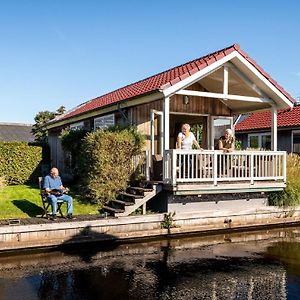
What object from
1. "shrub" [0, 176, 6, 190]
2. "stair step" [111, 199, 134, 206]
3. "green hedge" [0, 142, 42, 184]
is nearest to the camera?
"stair step" [111, 199, 134, 206]

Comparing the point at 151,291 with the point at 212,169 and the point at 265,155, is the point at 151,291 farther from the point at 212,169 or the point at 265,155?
the point at 265,155

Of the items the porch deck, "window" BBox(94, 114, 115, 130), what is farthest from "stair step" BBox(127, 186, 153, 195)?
"window" BBox(94, 114, 115, 130)

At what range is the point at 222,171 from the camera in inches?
447

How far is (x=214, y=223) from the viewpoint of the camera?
11.4 meters

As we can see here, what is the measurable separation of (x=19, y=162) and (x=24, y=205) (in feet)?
14.4

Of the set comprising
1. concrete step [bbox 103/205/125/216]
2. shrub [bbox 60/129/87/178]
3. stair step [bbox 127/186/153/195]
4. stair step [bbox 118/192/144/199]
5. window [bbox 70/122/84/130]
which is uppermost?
window [bbox 70/122/84/130]

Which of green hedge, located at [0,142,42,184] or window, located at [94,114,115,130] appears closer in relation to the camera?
window, located at [94,114,115,130]

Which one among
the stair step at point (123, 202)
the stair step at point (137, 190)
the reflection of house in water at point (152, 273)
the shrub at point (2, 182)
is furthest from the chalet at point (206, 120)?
the shrub at point (2, 182)

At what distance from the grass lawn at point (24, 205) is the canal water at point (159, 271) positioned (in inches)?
69.0

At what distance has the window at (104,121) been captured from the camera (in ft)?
47.7

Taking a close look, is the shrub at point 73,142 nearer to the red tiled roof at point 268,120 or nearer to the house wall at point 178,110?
the house wall at point 178,110

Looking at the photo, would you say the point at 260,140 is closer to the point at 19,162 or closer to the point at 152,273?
the point at 19,162

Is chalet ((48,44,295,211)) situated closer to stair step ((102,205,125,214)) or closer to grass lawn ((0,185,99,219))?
stair step ((102,205,125,214))

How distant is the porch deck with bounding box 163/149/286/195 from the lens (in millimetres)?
10547
